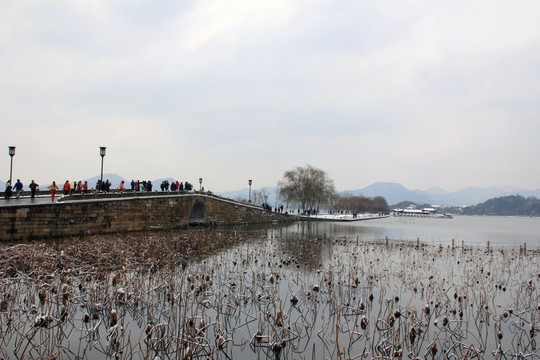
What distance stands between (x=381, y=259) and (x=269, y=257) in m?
5.15

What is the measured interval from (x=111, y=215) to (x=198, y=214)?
16908 millimetres

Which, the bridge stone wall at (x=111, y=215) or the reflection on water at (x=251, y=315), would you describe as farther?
the bridge stone wall at (x=111, y=215)

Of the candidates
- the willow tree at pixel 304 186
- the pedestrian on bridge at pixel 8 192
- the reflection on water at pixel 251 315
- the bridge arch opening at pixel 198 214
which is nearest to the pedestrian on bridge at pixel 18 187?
the pedestrian on bridge at pixel 8 192

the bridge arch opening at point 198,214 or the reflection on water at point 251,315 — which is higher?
the bridge arch opening at point 198,214

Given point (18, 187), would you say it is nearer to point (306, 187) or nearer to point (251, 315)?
point (251, 315)

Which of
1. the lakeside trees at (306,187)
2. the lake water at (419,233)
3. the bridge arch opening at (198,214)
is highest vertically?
the lakeside trees at (306,187)

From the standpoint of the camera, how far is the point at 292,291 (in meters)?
10.4

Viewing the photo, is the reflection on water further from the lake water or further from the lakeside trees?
the lakeside trees

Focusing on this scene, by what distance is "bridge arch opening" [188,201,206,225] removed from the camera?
38.1 metres

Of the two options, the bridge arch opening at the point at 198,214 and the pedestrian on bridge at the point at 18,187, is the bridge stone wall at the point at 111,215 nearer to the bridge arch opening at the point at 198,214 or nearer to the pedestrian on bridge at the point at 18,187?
the bridge arch opening at the point at 198,214

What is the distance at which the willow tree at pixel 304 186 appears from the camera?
72938 millimetres

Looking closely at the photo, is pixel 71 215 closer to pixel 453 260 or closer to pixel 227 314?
pixel 227 314

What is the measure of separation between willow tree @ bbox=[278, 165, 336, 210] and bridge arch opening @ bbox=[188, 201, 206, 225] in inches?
1317

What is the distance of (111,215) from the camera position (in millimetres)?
25141
